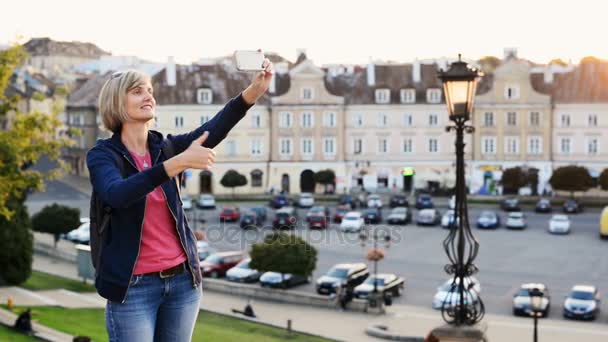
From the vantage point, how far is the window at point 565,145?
67.0 meters

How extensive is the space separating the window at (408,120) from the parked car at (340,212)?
1388 cm

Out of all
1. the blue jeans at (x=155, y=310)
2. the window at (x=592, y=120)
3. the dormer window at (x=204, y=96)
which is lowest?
the blue jeans at (x=155, y=310)

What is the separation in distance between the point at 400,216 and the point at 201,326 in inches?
1172

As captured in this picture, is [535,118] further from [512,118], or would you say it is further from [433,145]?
[433,145]

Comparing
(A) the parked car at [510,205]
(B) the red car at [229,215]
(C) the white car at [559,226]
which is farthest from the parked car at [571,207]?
(B) the red car at [229,215]

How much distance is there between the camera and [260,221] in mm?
53812

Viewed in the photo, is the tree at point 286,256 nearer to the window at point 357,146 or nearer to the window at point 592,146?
the window at point 357,146

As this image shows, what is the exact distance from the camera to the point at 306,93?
225 feet

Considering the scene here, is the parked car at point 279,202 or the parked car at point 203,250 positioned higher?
the parked car at point 279,202

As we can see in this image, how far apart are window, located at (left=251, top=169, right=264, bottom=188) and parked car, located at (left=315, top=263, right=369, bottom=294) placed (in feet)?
106

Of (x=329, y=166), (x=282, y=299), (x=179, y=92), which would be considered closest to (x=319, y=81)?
(x=329, y=166)

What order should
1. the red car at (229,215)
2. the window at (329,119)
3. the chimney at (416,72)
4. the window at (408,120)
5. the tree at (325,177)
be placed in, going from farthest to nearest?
the chimney at (416,72)
the window at (408,120)
the window at (329,119)
the tree at (325,177)
the red car at (229,215)

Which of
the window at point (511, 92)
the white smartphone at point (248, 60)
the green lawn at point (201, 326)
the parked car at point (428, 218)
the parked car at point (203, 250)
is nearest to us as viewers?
the white smartphone at point (248, 60)

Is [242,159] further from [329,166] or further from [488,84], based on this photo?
[488,84]
